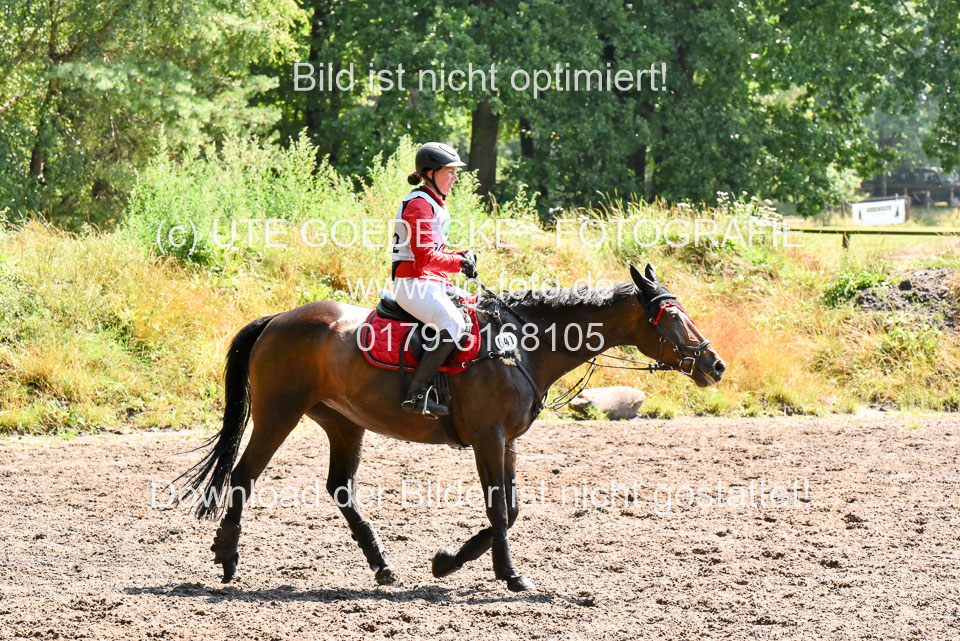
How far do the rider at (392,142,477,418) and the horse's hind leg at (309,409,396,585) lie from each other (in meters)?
Result: 0.83

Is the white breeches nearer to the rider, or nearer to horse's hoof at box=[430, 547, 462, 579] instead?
the rider

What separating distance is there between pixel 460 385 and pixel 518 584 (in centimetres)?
124

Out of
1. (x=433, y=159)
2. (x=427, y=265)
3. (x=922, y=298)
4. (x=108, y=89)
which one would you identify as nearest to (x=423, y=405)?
(x=427, y=265)

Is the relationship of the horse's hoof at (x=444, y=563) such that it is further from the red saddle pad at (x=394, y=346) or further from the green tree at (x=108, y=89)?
the green tree at (x=108, y=89)

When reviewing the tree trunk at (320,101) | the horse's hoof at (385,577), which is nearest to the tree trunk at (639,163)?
the tree trunk at (320,101)

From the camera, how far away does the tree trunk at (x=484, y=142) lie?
23.2 meters

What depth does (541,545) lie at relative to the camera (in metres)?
6.79

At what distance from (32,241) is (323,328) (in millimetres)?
8568

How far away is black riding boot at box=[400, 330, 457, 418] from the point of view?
5.93 m

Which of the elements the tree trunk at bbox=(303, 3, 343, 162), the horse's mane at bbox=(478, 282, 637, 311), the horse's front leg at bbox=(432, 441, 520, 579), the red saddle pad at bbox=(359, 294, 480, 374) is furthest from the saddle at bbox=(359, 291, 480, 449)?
the tree trunk at bbox=(303, 3, 343, 162)

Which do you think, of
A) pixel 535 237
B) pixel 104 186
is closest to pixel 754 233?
pixel 535 237

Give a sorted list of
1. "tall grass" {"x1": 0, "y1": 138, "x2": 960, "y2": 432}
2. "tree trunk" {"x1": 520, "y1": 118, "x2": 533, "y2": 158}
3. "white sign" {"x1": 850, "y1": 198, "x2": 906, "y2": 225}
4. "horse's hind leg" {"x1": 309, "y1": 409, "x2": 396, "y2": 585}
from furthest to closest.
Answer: "tree trunk" {"x1": 520, "y1": 118, "x2": 533, "y2": 158}
"white sign" {"x1": 850, "y1": 198, "x2": 906, "y2": 225}
"tall grass" {"x1": 0, "y1": 138, "x2": 960, "y2": 432}
"horse's hind leg" {"x1": 309, "y1": 409, "x2": 396, "y2": 585}

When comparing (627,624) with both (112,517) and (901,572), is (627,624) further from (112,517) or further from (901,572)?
(112,517)

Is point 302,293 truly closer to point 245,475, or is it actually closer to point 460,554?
point 245,475
